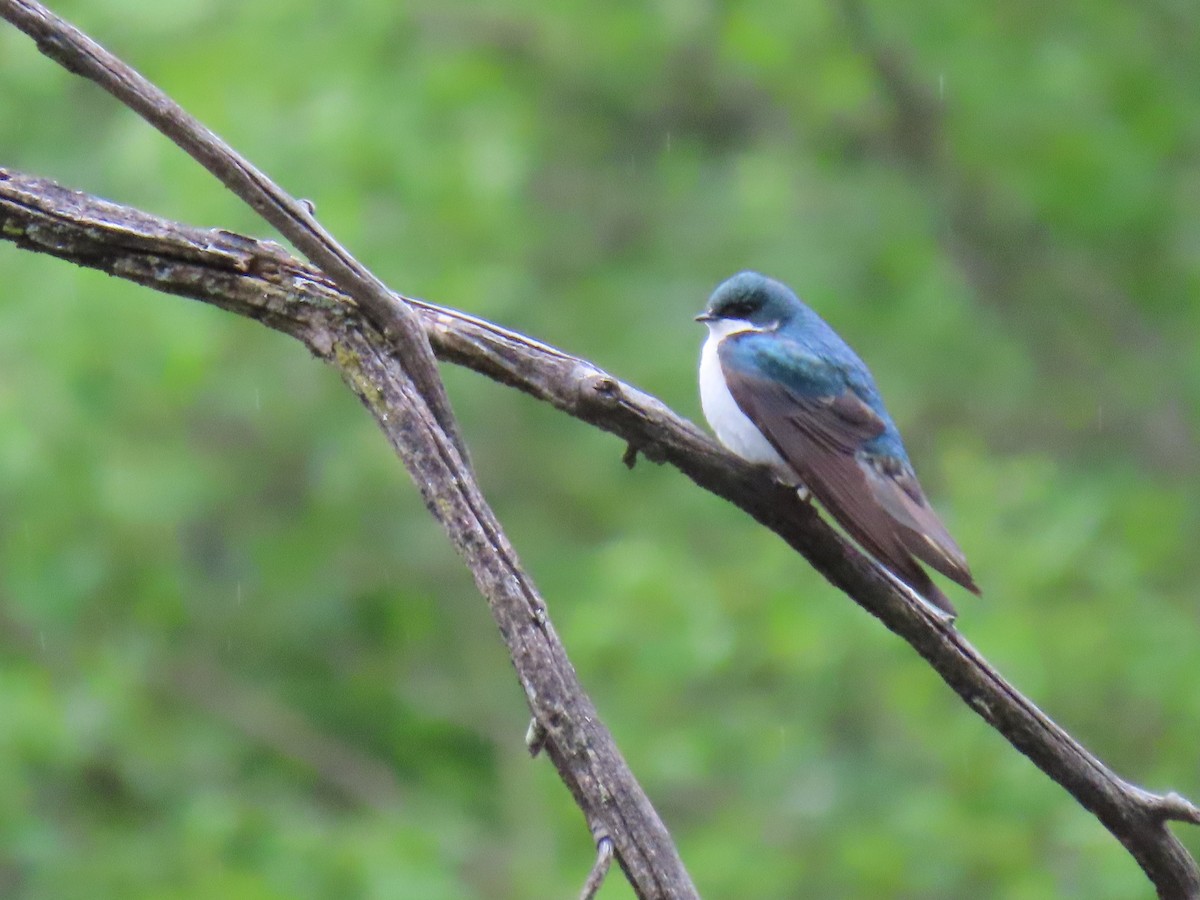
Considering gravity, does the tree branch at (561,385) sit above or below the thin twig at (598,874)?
above

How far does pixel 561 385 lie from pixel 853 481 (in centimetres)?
87

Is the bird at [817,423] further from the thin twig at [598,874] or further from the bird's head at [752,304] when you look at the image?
the thin twig at [598,874]

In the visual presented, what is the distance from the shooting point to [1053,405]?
8.70m

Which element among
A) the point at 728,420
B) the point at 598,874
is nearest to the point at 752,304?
the point at 728,420

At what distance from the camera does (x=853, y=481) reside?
3160 mm

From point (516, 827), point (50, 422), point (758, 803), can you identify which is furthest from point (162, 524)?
point (758, 803)

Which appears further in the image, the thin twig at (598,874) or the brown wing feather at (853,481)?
the brown wing feather at (853,481)

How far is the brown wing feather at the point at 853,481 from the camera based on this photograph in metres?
2.77

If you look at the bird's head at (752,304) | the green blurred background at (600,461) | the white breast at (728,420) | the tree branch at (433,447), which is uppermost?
the green blurred background at (600,461)

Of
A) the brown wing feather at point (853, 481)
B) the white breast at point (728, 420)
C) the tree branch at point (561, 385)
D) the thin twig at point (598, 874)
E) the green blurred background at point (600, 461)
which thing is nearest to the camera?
the thin twig at point (598, 874)

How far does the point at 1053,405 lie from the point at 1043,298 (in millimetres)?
626

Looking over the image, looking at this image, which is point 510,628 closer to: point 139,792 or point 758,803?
point 758,803

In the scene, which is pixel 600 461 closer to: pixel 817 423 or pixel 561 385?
pixel 817 423

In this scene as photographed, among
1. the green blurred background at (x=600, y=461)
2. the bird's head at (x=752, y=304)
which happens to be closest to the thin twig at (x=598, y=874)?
the bird's head at (x=752, y=304)
